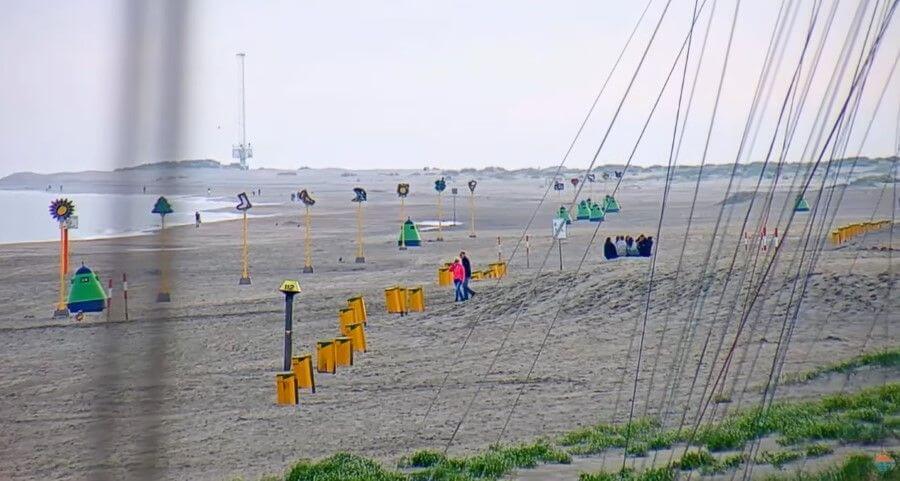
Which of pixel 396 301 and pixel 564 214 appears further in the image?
pixel 564 214

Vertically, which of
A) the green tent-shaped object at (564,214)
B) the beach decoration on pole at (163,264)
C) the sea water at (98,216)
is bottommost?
the sea water at (98,216)

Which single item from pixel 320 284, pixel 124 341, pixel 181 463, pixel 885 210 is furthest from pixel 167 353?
pixel 885 210

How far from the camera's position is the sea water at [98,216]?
172 ft

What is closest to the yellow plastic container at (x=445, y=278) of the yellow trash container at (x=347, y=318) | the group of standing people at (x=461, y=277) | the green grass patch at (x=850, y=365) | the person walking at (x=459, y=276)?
the group of standing people at (x=461, y=277)

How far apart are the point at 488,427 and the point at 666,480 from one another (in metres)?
4.28

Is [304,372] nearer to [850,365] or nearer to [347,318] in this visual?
[347,318]

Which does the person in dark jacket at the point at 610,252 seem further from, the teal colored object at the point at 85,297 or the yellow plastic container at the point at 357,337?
the teal colored object at the point at 85,297

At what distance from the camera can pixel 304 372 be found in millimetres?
15062

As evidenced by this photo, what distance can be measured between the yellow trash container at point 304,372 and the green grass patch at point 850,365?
6.16 meters

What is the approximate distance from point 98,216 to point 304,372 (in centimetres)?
5289

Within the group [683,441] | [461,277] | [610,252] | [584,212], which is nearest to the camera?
[683,441]

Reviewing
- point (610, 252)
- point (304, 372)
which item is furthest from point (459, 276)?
point (304, 372)

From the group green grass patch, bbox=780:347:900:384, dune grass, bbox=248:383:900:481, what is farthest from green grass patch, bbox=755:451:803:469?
green grass patch, bbox=780:347:900:384

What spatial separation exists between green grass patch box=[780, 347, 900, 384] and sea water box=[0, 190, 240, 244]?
102 feet
